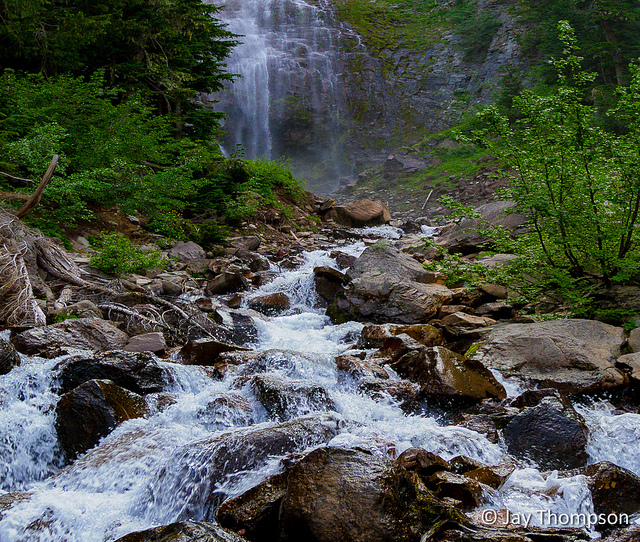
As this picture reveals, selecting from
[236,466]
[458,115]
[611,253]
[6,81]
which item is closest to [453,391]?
[236,466]

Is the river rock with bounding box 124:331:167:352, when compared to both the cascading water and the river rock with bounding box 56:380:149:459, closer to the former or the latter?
the river rock with bounding box 56:380:149:459

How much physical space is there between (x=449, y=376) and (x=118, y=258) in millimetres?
6323

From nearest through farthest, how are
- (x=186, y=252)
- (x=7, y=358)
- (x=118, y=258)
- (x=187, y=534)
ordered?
(x=187, y=534)
(x=7, y=358)
(x=118, y=258)
(x=186, y=252)

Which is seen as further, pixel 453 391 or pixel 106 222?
pixel 106 222

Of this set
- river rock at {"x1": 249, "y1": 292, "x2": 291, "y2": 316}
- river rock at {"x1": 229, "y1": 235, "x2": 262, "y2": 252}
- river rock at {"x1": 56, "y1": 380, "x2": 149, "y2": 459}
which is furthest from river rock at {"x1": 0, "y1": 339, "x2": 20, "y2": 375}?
river rock at {"x1": 229, "y1": 235, "x2": 262, "y2": 252}

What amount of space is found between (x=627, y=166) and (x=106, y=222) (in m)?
10.8

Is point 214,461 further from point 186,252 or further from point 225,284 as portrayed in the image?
point 186,252

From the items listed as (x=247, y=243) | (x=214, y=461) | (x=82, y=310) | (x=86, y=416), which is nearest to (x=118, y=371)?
(x=86, y=416)

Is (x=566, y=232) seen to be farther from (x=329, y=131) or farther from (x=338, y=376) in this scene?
(x=329, y=131)

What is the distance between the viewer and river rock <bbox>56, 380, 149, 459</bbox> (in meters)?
4.11

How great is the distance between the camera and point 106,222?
1088 centimetres

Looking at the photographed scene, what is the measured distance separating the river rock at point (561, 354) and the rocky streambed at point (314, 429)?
0.02 meters

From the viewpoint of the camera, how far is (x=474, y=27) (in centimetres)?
3456

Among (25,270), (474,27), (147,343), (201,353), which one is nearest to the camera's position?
(201,353)
